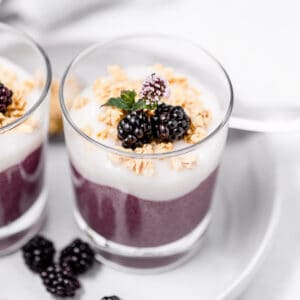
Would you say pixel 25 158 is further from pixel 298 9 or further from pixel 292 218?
pixel 298 9

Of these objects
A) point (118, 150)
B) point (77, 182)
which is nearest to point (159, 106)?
point (118, 150)

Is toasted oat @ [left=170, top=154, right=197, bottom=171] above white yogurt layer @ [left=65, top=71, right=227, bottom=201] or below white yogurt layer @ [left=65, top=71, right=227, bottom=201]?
above

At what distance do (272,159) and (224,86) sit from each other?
0.32 m

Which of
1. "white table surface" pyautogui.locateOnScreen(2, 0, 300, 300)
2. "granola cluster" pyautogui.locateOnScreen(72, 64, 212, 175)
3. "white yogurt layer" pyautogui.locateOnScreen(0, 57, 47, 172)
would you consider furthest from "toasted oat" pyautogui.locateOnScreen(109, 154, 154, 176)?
"white table surface" pyautogui.locateOnScreen(2, 0, 300, 300)

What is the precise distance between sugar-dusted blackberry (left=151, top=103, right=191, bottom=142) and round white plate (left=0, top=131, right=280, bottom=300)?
0.35 meters

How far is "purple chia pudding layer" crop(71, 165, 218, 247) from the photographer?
4.76 ft

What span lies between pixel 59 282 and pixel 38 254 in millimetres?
109

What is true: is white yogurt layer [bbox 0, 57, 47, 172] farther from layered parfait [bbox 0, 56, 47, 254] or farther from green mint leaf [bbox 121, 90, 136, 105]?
green mint leaf [bbox 121, 90, 136, 105]

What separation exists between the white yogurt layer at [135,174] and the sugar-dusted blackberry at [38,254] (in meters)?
0.25

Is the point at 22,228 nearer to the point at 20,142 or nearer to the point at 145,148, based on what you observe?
the point at 20,142

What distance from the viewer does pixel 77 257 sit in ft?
5.26

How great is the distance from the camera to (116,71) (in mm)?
1536

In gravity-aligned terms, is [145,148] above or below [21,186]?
above

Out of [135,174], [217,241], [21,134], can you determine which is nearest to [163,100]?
[135,174]
